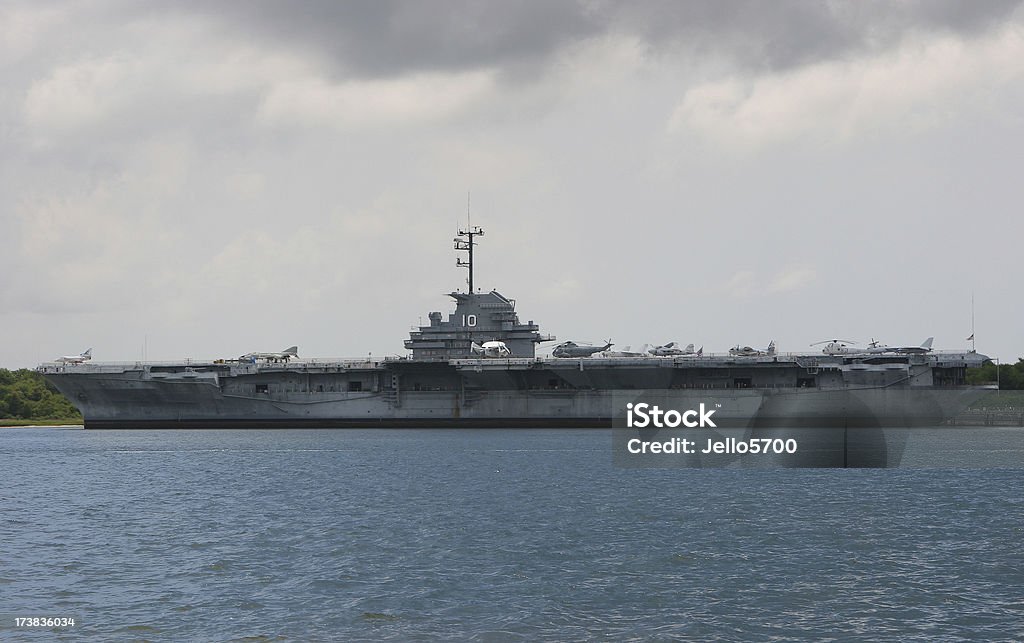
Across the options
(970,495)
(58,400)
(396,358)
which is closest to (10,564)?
(970,495)

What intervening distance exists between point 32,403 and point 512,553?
8866cm

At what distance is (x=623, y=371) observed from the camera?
53219mm

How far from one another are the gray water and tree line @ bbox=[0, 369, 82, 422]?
214 ft

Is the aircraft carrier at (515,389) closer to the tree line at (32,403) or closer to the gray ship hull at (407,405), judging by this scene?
the gray ship hull at (407,405)

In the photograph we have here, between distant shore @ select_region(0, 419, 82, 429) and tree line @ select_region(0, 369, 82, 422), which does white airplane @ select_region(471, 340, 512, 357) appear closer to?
distant shore @ select_region(0, 419, 82, 429)

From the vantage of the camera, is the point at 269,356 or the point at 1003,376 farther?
the point at 1003,376

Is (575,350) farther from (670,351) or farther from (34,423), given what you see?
(34,423)

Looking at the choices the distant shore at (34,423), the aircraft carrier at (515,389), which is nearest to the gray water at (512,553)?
the aircraft carrier at (515,389)

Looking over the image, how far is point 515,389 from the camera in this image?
54.7 m

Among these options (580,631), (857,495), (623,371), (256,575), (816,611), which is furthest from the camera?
(623,371)

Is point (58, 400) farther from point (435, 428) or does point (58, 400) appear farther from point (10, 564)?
point (10, 564)

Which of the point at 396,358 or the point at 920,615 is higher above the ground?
the point at 396,358

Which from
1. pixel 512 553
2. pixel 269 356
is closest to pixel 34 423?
pixel 269 356

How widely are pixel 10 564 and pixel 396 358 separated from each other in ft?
121
